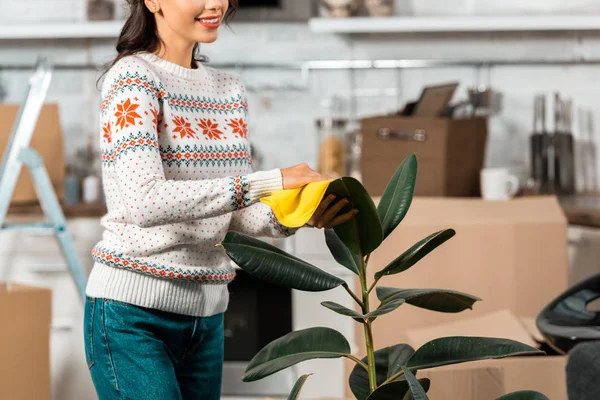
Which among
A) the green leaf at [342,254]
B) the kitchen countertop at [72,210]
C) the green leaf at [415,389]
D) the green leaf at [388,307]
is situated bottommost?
the kitchen countertop at [72,210]

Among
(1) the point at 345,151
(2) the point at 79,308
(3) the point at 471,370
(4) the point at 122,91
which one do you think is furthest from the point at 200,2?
(2) the point at 79,308

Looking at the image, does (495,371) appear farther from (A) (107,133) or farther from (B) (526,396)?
(A) (107,133)

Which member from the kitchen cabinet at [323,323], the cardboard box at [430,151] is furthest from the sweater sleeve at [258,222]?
the kitchen cabinet at [323,323]

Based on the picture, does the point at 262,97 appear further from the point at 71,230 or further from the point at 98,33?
the point at 71,230

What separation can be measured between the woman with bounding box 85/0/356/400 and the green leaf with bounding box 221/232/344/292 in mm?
134

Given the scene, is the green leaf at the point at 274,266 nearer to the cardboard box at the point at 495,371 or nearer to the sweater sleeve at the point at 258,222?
the sweater sleeve at the point at 258,222

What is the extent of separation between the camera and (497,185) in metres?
2.56

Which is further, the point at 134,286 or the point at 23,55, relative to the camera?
the point at 23,55

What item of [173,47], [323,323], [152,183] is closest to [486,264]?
[323,323]

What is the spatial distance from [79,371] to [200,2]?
7.08 ft

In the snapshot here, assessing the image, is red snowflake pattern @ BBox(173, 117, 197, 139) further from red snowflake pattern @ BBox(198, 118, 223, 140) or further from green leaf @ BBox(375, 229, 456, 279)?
green leaf @ BBox(375, 229, 456, 279)

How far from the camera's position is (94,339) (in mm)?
1285

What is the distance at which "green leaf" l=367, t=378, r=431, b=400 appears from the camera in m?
1.01

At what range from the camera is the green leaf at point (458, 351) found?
1.01m
